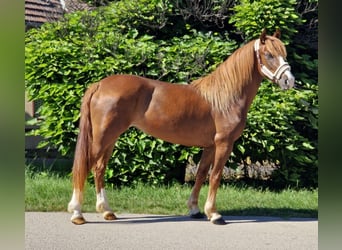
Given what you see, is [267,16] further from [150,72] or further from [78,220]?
[78,220]

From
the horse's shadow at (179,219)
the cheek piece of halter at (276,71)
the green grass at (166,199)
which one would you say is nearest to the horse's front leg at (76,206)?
the horse's shadow at (179,219)

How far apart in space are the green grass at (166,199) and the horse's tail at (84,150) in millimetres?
1030

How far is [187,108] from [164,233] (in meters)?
1.46

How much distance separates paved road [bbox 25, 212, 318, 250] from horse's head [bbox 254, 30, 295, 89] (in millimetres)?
1659

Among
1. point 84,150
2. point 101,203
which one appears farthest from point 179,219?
point 84,150

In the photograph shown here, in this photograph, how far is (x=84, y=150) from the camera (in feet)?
18.1

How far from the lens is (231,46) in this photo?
8.39 m

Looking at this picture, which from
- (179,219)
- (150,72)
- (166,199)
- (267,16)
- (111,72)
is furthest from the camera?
(267,16)

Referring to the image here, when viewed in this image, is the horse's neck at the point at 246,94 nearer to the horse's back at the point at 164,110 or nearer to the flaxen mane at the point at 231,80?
the flaxen mane at the point at 231,80

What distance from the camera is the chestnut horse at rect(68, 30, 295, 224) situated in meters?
5.56

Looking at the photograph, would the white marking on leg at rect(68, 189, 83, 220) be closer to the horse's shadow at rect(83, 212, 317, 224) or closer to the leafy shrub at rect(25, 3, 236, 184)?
the horse's shadow at rect(83, 212, 317, 224)

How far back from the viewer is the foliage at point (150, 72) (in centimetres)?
769
